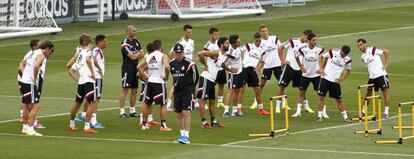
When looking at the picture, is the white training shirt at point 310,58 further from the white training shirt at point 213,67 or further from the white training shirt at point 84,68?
the white training shirt at point 84,68

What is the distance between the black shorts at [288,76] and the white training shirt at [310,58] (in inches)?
32.4

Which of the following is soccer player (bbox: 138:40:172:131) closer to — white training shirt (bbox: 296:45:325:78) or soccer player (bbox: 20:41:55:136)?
soccer player (bbox: 20:41:55:136)

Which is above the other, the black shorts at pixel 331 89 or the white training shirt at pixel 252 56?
the white training shirt at pixel 252 56

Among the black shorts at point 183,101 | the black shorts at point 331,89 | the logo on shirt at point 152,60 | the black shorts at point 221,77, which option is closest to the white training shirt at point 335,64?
the black shorts at point 331,89

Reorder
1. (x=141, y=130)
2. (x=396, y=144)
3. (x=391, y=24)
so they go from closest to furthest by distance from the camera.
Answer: (x=396, y=144)
(x=141, y=130)
(x=391, y=24)

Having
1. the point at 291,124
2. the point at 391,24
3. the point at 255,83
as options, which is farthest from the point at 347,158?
the point at 391,24

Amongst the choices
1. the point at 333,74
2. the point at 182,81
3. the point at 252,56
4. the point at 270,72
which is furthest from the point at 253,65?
the point at 182,81

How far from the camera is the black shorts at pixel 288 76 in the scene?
3465 centimetres

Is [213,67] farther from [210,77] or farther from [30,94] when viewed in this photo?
[30,94]

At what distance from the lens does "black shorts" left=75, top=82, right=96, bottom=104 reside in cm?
3040

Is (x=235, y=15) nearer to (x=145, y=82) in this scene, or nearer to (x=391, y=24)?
(x=391, y=24)

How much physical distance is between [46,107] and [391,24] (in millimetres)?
28425

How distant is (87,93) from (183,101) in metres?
2.67

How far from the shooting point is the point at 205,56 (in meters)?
31.7
